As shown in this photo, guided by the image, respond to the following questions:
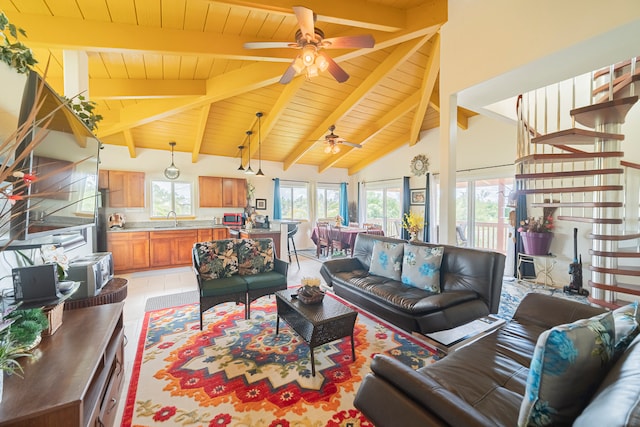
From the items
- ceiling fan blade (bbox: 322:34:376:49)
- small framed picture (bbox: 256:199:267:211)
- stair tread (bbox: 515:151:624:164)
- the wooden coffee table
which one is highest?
ceiling fan blade (bbox: 322:34:376:49)

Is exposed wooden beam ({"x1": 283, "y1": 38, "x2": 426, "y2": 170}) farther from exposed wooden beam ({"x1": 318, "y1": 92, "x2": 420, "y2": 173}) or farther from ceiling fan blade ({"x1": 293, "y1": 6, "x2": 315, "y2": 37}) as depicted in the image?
ceiling fan blade ({"x1": 293, "y1": 6, "x2": 315, "y2": 37})

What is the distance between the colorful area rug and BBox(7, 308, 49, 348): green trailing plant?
0.84m

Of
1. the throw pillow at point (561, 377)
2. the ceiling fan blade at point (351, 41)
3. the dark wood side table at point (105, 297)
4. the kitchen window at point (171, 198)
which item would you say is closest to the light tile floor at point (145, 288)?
the dark wood side table at point (105, 297)

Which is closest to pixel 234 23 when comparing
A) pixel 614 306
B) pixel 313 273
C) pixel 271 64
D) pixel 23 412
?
pixel 271 64

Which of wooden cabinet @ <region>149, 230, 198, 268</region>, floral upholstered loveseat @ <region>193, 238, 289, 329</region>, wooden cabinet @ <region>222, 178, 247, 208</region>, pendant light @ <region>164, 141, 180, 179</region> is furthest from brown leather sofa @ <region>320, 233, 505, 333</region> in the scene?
pendant light @ <region>164, 141, 180, 179</region>

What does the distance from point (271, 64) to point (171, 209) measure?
4.26 m

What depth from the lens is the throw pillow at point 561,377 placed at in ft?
2.84

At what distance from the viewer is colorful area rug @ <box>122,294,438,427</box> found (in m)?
1.69

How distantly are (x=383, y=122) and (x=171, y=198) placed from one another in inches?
204

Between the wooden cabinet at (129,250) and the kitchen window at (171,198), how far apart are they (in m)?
0.89

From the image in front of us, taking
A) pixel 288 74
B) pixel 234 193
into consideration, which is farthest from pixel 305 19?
pixel 234 193

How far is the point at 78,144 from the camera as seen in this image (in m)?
2.00

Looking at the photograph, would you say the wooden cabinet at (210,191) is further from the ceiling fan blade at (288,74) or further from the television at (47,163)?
the ceiling fan blade at (288,74)

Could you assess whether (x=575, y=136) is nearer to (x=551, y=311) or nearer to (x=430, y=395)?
(x=551, y=311)
